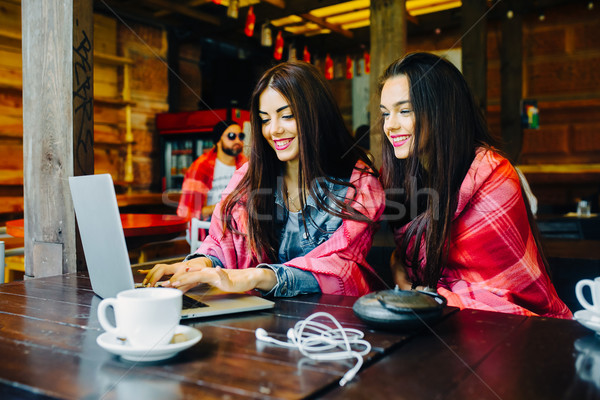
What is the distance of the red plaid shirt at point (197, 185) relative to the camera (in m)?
4.09

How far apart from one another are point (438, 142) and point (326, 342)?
86cm

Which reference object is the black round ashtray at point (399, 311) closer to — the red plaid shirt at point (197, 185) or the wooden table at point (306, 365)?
the wooden table at point (306, 365)

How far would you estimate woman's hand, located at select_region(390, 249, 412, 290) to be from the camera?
162 centimetres

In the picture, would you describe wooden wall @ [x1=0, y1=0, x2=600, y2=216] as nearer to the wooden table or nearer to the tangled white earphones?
the wooden table

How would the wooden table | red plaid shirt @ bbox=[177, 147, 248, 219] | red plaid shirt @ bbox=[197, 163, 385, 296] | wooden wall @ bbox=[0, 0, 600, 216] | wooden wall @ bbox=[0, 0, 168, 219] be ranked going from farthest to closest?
wooden wall @ bbox=[0, 0, 600, 216] < wooden wall @ bbox=[0, 0, 168, 219] < red plaid shirt @ bbox=[177, 147, 248, 219] < red plaid shirt @ bbox=[197, 163, 385, 296] < the wooden table

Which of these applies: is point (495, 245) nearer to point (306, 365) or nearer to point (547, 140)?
point (306, 365)

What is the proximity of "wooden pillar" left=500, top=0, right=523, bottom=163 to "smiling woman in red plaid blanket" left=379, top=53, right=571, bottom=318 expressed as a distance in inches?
201

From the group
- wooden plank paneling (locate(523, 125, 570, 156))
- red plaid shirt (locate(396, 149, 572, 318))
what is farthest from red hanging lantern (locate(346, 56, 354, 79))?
red plaid shirt (locate(396, 149, 572, 318))

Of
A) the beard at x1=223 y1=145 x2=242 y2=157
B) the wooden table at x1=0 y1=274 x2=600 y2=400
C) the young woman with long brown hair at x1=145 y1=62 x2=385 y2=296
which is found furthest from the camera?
the beard at x1=223 y1=145 x2=242 y2=157

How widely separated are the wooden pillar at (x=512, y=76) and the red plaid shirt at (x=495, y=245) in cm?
512

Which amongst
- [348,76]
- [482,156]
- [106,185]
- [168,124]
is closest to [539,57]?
[348,76]

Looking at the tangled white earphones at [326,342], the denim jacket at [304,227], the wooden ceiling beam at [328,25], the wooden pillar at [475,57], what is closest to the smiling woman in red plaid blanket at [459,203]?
the denim jacket at [304,227]

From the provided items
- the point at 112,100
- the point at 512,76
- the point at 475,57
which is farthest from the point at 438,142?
the point at 112,100

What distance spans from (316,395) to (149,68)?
6.86 m
